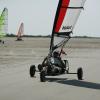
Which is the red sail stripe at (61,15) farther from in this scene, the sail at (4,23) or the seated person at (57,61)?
the sail at (4,23)

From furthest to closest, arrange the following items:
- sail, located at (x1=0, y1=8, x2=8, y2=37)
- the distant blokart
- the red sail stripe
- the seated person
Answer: sail, located at (x1=0, y1=8, x2=8, y2=37) < the red sail stripe < the seated person < the distant blokart

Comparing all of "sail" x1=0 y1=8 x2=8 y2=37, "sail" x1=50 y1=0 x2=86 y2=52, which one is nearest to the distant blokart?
"sail" x1=50 y1=0 x2=86 y2=52

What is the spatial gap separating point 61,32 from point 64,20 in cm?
46

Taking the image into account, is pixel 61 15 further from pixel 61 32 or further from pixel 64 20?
pixel 61 32

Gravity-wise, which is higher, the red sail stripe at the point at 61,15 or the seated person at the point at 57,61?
the red sail stripe at the point at 61,15

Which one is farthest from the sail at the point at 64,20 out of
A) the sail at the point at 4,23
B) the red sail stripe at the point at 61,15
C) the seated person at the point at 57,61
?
the sail at the point at 4,23

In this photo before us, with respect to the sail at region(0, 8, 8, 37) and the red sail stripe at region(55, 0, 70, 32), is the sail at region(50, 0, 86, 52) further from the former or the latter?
the sail at region(0, 8, 8, 37)

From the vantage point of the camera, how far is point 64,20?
53.2ft

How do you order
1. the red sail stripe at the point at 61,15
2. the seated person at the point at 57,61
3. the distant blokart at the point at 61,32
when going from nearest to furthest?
the distant blokart at the point at 61,32
the seated person at the point at 57,61
the red sail stripe at the point at 61,15

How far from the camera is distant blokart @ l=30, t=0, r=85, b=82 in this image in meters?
15.6

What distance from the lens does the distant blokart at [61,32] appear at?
15.6 meters

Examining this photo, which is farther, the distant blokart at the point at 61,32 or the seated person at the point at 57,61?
the seated person at the point at 57,61

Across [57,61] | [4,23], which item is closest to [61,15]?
[57,61]

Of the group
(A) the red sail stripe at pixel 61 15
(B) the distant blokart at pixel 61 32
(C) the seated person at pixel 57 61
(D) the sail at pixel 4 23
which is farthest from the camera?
(D) the sail at pixel 4 23
